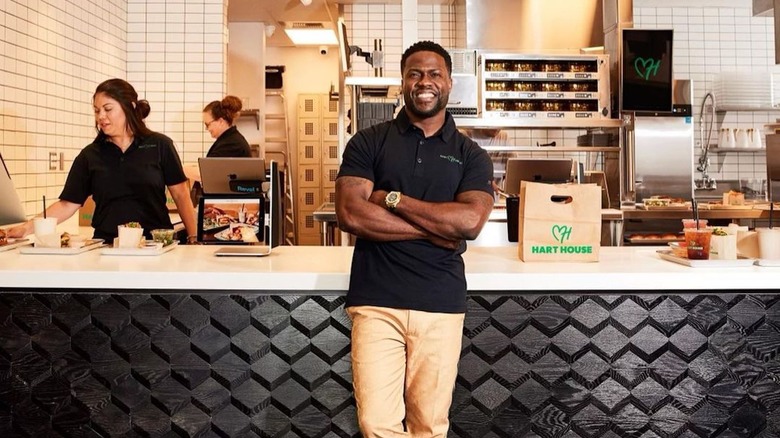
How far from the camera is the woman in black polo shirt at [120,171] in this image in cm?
308

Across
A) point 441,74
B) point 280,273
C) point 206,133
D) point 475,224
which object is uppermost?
point 206,133

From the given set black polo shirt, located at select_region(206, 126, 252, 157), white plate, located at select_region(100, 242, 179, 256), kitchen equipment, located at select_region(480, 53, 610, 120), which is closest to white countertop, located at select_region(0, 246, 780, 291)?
white plate, located at select_region(100, 242, 179, 256)

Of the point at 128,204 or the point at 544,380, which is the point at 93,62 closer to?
the point at 128,204

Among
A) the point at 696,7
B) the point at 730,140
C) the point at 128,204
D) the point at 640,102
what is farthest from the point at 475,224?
the point at 696,7

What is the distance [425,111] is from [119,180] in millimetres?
1785

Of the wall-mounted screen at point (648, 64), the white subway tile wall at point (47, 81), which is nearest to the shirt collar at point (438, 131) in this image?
the white subway tile wall at point (47, 81)

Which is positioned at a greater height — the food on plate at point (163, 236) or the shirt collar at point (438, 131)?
the shirt collar at point (438, 131)

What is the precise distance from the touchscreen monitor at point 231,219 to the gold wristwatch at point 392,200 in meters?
0.85

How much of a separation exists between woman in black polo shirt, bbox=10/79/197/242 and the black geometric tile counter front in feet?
3.05

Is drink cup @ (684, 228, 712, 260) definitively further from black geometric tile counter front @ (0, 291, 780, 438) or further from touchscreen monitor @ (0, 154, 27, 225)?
touchscreen monitor @ (0, 154, 27, 225)

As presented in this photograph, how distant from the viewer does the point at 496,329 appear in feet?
7.28

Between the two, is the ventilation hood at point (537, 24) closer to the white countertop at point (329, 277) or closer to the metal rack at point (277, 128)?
the metal rack at point (277, 128)

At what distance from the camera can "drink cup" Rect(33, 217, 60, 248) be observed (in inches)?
100

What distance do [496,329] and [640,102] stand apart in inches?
155
